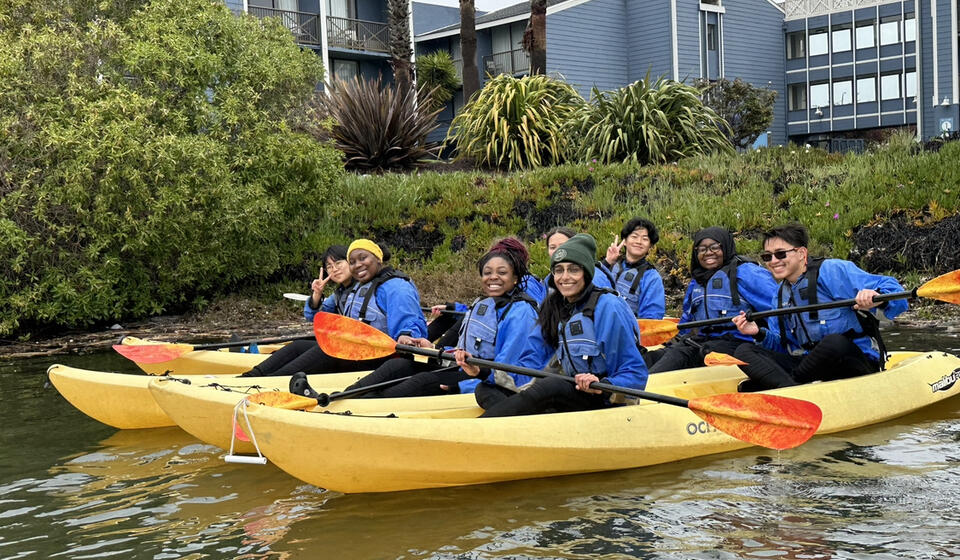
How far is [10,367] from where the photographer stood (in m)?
10.3

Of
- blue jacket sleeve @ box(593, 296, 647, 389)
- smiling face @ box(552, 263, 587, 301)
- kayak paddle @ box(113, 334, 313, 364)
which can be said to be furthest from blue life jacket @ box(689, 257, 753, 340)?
kayak paddle @ box(113, 334, 313, 364)

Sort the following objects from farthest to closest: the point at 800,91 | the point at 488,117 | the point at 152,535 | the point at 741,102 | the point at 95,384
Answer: the point at 800,91 < the point at 741,102 < the point at 488,117 < the point at 95,384 < the point at 152,535

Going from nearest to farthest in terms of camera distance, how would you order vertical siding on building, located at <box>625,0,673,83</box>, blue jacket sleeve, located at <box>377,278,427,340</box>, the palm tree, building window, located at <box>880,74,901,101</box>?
1. blue jacket sleeve, located at <box>377,278,427,340</box>
2. the palm tree
3. vertical siding on building, located at <box>625,0,673,83</box>
4. building window, located at <box>880,74,901,101</box>

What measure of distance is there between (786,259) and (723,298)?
37.2 inches

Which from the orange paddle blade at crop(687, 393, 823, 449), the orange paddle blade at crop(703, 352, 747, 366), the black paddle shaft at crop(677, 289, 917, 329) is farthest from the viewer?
the orange paddle blade at crop(703, 352, 747, 366)

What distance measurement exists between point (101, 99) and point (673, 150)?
8.66m

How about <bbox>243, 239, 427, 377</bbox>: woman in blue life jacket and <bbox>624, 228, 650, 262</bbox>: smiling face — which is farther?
<bbox>624, 228, 650, 262</bbox>: smiling face

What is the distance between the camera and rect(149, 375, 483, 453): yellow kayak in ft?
18.8

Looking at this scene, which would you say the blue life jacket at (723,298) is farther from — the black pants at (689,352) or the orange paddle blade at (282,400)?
the orange paddle blade at (282,400)

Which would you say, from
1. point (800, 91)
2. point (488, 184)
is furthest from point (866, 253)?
point (800, 91)

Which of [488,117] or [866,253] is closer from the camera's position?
[866,253]

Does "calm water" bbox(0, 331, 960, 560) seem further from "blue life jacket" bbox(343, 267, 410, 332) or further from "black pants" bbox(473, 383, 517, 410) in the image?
"blue life jacket" bbox(343, 267, 410, 332)

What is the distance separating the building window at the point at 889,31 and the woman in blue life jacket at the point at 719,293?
26.9 m

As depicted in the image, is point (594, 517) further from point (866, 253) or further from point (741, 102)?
point (741, 102)
